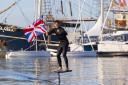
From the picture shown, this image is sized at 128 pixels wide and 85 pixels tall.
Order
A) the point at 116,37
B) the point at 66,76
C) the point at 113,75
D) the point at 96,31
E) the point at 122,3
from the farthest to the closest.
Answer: the point at 96,31
the point at 122,3
the point at 116,37
the point at 113,75
the point at 66,76

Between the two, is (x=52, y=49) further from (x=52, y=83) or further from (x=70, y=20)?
(x=52, y=83)

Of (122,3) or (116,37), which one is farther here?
(122,3)

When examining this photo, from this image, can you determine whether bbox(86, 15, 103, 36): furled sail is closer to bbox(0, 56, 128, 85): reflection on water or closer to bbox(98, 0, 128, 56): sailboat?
bbox(98, 0, 128, 56): sailboat

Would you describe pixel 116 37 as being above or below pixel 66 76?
below

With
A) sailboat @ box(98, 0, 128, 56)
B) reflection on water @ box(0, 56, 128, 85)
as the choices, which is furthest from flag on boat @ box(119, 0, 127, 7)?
reflection on water @ box(0, 56, 128, 85)

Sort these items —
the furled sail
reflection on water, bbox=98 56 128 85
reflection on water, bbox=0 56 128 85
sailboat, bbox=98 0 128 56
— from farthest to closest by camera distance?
the furled sail < sailboat, bbox=98 0 128 56 < reflection on water, bbox=98 56 128 85 < reflection on water, bbox=0 56 128 85

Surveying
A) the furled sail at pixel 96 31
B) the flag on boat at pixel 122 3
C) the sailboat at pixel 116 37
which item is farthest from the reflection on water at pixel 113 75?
the furled sail at pixel 96 31

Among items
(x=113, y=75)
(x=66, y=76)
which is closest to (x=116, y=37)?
(x=113, y=75)

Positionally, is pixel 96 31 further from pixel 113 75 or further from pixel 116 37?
pixel 113 75

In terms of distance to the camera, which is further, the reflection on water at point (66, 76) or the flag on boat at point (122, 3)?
the flag on boat at point (122, 3)

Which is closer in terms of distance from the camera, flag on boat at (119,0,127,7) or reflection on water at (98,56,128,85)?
reflection on water at (98,56,128,85)

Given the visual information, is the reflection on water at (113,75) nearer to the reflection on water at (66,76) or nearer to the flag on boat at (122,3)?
the reflection on water at (66,76)

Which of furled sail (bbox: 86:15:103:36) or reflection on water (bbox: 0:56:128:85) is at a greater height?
furled sail (bbox: 86:15:103:36)

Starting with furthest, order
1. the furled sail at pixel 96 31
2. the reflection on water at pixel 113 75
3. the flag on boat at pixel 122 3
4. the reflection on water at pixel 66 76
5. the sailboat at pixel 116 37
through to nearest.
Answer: the furled sail at pixel 96 31, the flag on boat at pixel 122 3, the sailboat at pixel 116 37, the reflection on water at pixel 113 75, the reflection on water at pixel 66 76
